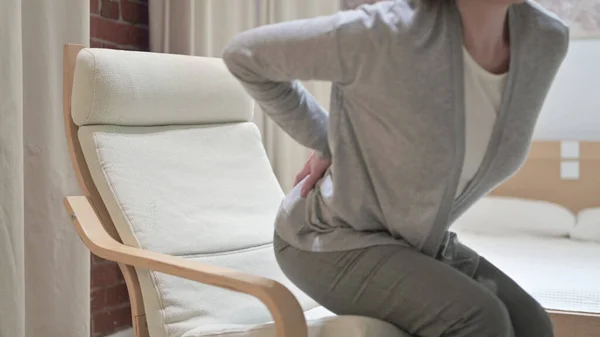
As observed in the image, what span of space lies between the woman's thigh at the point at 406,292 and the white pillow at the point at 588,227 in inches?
57.2

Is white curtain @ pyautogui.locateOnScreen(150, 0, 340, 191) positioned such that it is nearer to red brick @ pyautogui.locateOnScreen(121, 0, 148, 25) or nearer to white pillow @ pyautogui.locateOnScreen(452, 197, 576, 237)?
red brick @ pyautogui.locateOnScreen(121, 0, 148, 25)

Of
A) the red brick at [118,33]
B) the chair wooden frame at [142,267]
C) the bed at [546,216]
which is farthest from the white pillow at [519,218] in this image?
the red brick at [118,33]

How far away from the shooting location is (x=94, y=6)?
2.12m

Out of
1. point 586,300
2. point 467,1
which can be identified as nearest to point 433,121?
point 467,1

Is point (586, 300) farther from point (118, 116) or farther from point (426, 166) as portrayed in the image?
point (118, 116)

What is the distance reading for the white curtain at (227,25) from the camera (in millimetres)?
2215

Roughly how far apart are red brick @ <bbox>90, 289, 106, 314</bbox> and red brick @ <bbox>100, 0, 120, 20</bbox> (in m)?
0.97

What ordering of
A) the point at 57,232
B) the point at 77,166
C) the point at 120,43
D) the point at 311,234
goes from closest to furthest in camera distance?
the point at 311,234, the point at 77,166, the point at 57,232, the point at 120,43

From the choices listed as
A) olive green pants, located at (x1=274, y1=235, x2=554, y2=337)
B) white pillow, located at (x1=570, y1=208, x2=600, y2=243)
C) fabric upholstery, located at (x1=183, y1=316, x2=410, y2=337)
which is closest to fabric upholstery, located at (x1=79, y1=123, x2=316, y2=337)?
fabric upholstery, located at (x1=183, y1=316, x2=410, y2=337)

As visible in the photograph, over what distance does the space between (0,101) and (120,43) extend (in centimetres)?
76

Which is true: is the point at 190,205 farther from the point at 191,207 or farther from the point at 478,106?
the point at 478,106

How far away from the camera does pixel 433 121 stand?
970 millimetres

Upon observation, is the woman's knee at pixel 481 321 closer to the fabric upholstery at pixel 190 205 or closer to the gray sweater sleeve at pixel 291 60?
the gray sweater sleeve at pixel 291 60

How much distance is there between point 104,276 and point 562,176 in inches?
72.1
